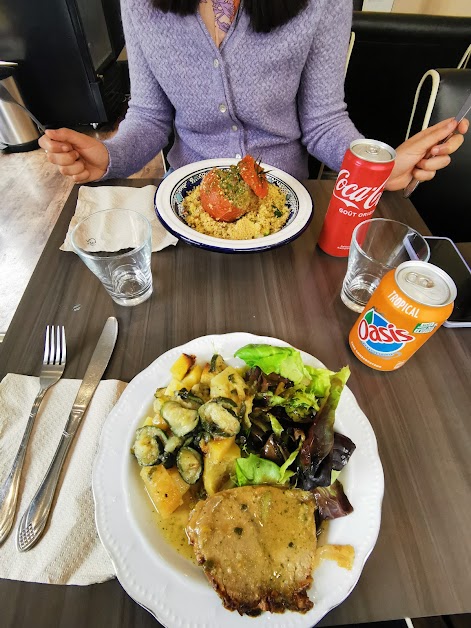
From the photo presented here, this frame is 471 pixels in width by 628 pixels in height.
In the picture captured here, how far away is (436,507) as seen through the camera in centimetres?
67

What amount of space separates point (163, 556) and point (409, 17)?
2.74 m

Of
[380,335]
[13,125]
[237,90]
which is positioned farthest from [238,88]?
[13,125]

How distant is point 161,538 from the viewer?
2.00 ft

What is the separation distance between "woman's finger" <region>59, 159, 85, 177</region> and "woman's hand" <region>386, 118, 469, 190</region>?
1018 mm

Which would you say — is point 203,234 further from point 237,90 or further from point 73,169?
point 237,90

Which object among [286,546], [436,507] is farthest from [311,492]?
[436,507]

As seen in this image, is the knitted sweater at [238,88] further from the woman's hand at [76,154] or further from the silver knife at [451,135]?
the silver knife at [451,135]

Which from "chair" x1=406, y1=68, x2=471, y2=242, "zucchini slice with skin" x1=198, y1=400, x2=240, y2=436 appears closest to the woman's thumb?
"zucchini slice with skin" x1=198, y1=400, x2=240, y2=436

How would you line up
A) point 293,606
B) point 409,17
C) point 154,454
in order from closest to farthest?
point 293,606
point 154,454
point 409,17

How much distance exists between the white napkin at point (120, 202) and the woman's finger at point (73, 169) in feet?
0.39

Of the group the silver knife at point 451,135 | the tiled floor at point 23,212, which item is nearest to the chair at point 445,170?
the silver knife at point 451,135

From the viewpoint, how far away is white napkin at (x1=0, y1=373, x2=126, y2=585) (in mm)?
584

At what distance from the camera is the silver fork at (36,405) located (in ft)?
2.06

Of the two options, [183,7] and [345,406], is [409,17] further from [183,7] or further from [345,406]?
[345,406]
